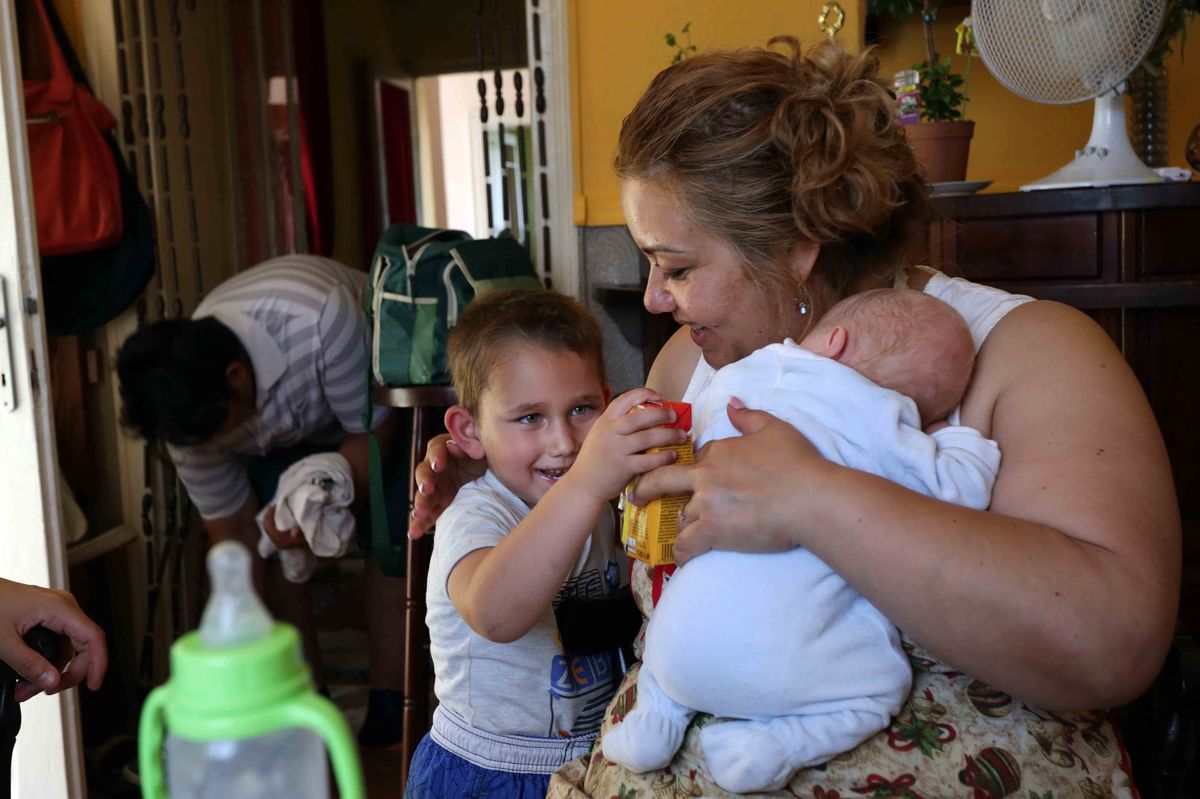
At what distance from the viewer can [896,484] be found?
3.48 ft

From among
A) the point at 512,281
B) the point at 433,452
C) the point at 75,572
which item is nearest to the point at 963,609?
the point at 433,452

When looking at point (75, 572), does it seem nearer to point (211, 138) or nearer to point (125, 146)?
point (125, 146)

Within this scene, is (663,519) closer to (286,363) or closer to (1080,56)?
(1080,56)

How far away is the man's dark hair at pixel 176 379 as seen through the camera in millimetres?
2775

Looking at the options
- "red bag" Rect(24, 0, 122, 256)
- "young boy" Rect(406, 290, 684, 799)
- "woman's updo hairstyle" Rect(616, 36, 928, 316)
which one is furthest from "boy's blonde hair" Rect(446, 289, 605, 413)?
"red bag" Rect(24, 0, 122, 256)

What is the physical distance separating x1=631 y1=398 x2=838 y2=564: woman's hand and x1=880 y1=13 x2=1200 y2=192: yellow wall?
7.08 ft

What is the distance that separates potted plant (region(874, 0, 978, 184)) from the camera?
2467 millimetres

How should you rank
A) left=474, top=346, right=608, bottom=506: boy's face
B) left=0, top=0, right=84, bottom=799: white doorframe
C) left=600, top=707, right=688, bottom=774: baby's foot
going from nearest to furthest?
1. left=600, top=707, right=688, bottom=774: baby's foot
2. left=474, top=346, right=608, bottom=506: boy's face
3. left=0, top=0, right=84, bottom=799: white doorframe

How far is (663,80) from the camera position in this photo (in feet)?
4.44

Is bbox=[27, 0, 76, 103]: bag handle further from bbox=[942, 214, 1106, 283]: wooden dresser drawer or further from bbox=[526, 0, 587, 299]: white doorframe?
bbox=[942, 214, 1106, 283]: wooden dresser drawer

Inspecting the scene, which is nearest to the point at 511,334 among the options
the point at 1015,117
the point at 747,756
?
the point at 747,756

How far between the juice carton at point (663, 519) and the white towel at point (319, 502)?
1.78m

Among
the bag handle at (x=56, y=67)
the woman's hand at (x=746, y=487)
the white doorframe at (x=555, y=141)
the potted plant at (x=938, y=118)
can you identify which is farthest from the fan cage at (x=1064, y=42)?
the bag handle at (x=56, y=67)

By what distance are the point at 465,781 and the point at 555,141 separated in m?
1.92
